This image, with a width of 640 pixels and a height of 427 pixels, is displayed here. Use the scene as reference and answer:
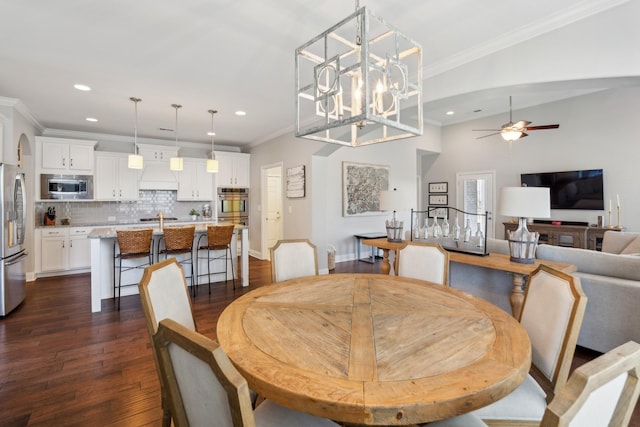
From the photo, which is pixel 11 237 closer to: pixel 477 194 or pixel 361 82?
pixel 361 82

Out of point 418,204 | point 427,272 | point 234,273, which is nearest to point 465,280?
point 427,272

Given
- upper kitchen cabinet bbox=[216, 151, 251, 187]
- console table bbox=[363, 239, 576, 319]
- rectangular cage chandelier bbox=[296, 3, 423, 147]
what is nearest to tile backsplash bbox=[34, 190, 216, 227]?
upper kitchen cabinet bbox=[216, 151, 251, 187]

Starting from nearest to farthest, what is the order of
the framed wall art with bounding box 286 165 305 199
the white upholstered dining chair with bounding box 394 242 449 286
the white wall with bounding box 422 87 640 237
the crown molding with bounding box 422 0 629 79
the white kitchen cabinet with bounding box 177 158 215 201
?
the crown molding with bounding box 422 0 629 79 → the white upholstered dining chair with bounding box 394 242 449 286 → the white wall with bounding box 422 87 640 237 → the framed wall art with bounding box 286 165 305 199 → the white kitchen cabinet with bounding box 177 158 215 201

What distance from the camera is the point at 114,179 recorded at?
5.71 metres

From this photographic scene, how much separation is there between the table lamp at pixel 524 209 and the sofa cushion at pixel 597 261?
321 millimetres

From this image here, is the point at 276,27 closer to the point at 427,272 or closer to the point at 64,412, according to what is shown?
the point at 427,272

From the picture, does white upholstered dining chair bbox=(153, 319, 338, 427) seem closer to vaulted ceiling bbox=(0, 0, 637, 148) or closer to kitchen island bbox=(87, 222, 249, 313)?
vaulted ceiling bbox=(0, 0, 637, 148)

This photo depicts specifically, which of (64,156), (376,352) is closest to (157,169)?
(64,156)

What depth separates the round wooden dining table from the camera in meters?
0.84

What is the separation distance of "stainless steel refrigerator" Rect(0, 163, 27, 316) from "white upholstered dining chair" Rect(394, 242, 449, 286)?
13.5 ft

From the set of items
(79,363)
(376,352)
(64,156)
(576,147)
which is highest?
(576,147)

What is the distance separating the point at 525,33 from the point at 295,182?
3769mm

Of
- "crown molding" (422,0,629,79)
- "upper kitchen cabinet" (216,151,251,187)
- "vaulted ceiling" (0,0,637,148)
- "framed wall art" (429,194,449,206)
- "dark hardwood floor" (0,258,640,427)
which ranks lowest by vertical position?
"dark hardwood floor" (0,258,640,427)

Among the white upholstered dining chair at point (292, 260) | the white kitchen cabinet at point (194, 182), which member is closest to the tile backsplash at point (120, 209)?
the white kitchen cabinet at point (194, 182)
